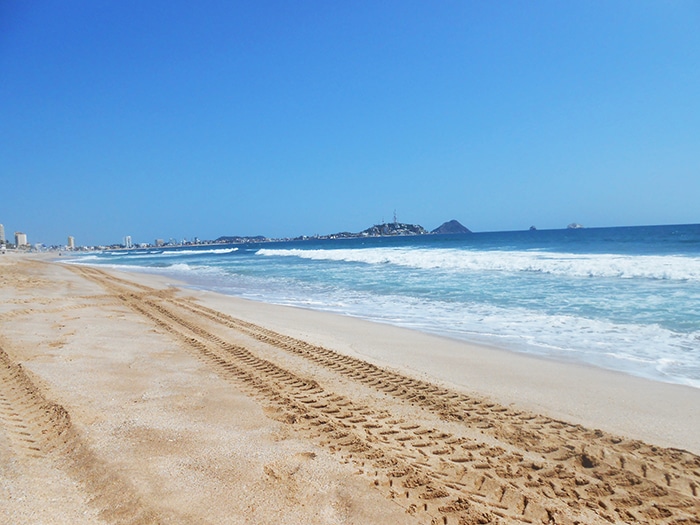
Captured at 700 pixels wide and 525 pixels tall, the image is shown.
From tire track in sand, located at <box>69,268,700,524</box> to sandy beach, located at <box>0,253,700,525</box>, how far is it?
0.05ft

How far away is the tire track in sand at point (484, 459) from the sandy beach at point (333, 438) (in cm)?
1

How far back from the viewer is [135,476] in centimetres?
291

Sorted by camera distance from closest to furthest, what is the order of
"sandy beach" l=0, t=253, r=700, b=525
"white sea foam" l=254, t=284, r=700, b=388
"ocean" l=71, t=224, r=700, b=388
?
"sandy beach" l=0, t=253, r=700, b=525 < "white sea foam" l=254, t=284, r=700, b=388 < "ocean" l=71, t=224, r=700, b=388

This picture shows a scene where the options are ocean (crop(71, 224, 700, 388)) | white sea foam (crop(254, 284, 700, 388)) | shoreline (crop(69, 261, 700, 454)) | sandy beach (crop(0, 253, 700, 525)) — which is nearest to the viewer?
sandy beach (crop(0, 253, 700, 525))

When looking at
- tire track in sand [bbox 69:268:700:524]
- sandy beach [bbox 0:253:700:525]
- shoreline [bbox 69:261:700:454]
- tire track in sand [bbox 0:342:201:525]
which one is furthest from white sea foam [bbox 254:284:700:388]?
tire track in sand [bbox 0:342:201:525]

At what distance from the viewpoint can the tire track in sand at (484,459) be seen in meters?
2.71

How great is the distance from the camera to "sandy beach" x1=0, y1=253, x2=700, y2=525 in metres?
2.66

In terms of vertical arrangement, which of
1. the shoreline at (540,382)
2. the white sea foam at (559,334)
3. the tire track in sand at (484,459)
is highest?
the tire track in sand at (484,459)

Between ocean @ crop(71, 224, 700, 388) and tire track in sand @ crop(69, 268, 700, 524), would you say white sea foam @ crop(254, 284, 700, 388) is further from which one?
tire track in sand @ crop(69, 268, 700, 524)

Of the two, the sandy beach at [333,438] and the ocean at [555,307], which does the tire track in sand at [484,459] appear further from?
the ocean at [555,307]

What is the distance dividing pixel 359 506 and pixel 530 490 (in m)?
1.18

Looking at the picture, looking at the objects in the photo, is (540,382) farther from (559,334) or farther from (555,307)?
(555,307)

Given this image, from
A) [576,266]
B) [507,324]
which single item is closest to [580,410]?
[507,324]

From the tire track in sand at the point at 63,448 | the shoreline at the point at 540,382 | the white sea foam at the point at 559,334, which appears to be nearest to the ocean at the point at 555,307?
the white sea foam at the point at 559,334
